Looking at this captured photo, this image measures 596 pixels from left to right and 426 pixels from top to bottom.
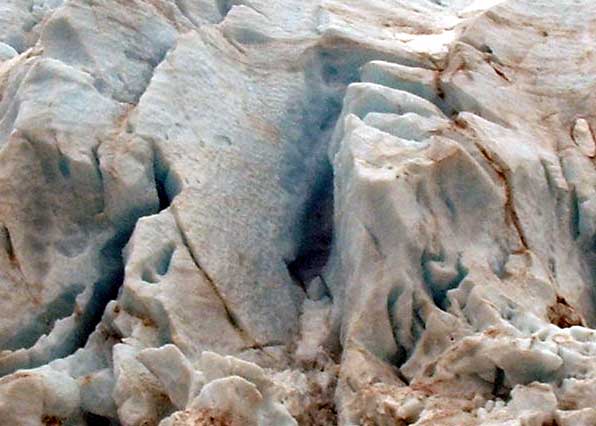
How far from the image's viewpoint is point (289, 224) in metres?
9.23

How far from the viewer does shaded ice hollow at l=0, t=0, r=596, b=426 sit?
7.03 metres

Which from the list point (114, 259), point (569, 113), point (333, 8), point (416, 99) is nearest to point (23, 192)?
point (114, 259)

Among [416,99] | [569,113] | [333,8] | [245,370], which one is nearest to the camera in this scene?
[245,370]

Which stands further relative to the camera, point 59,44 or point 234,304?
point 59,44

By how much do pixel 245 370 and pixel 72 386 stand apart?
142 centimetres

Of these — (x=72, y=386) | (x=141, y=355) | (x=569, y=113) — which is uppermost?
(x=569, y=113)

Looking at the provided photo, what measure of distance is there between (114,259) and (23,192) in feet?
3.51

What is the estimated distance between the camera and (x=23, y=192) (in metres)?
8.63

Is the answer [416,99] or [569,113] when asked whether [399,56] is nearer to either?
[416,99]

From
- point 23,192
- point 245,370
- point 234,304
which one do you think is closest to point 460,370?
point 245,370

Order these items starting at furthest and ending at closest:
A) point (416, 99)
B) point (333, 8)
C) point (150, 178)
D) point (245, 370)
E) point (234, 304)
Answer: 1. point (333, 8)
2. point (416, 99)
3. point (150, 178)
4. point (234, 304)
5. point (245, 370)

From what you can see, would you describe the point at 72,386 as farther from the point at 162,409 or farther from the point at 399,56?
the point at 399,56

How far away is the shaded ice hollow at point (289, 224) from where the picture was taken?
703 centimetres

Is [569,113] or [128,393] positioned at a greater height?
[569,113]
